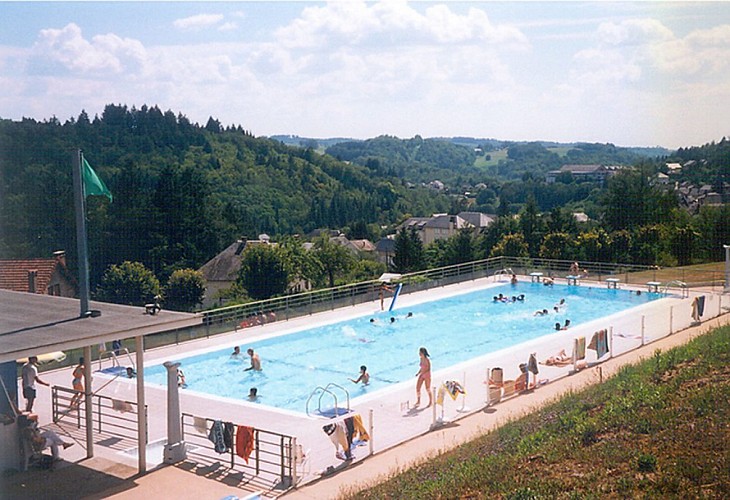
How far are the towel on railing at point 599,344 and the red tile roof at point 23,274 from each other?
1520 centimetres

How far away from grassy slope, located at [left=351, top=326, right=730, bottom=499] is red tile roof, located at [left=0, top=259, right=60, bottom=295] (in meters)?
16.7

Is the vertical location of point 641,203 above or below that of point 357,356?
above

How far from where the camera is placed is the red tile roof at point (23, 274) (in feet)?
79.2

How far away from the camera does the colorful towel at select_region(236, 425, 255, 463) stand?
9.28 metres

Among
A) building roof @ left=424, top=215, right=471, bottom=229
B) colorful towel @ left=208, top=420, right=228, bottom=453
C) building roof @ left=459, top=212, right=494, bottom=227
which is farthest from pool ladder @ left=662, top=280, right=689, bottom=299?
building roof @ left=459, top=212, right=494, bottom=227

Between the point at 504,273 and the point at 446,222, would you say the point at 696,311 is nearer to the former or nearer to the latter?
the point at 504,273

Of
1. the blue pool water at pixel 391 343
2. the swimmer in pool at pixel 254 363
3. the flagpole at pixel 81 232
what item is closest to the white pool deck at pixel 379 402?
the blue pool water at pixel 391 343

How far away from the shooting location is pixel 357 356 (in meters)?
18.6

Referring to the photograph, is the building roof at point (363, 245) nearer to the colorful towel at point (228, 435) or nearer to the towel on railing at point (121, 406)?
the towel on railing at point (121, 406)

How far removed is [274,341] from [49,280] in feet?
48.0

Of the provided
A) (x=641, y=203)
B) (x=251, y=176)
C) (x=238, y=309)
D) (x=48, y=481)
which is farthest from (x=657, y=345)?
(x=251, y=176)

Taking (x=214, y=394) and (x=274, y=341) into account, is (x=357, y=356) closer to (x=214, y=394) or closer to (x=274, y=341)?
(x=274, y=341)

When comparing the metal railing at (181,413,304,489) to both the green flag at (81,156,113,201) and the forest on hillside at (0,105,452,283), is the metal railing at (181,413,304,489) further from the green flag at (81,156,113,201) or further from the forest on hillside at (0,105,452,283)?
the forest on hillside at (0,105,452,283)

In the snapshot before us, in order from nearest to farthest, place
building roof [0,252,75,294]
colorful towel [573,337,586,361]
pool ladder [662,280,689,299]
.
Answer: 1. colorful towel [573,337,586,361]
2. pool ladder [662,280,689,299]
3. building roof [0,252,75,294]
